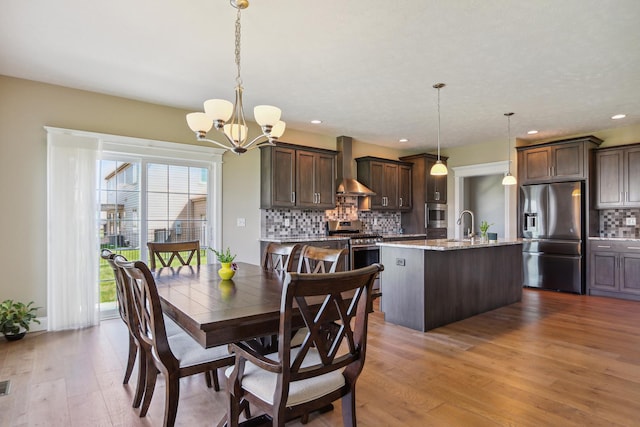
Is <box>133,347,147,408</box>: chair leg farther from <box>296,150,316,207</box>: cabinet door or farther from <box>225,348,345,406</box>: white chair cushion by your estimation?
<box>296,150,316,207</box>: cabinet door

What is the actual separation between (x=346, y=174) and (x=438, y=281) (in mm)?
2861

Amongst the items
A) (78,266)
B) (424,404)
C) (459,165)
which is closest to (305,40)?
(424,404)

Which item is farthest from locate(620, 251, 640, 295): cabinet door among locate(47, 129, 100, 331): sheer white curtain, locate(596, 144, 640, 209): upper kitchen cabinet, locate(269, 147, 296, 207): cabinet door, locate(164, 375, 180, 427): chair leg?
locate(47, 129, 100, 331): sheer white curtain

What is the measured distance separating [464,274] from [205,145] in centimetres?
356

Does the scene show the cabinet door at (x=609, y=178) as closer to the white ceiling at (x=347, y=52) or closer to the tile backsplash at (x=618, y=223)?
the tile backsplash at (x=618, y=223)

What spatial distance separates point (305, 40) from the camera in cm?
278

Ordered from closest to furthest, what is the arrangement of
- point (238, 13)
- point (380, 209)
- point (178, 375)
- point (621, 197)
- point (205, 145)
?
point (178, 375), point (238, 13), point (205, 145), point (621, 197), point (380, 209)

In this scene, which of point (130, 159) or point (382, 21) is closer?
point (382, 21)

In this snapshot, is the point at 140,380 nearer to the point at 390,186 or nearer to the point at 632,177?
the point at 390,186

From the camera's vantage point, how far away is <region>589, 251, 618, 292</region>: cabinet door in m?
5.12

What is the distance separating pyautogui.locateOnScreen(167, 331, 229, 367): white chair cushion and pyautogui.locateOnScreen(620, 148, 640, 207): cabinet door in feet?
19.4

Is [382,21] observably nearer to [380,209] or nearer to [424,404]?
[424,404]

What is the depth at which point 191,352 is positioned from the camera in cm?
188

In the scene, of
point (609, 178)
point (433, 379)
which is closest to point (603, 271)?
point (609, 178)
